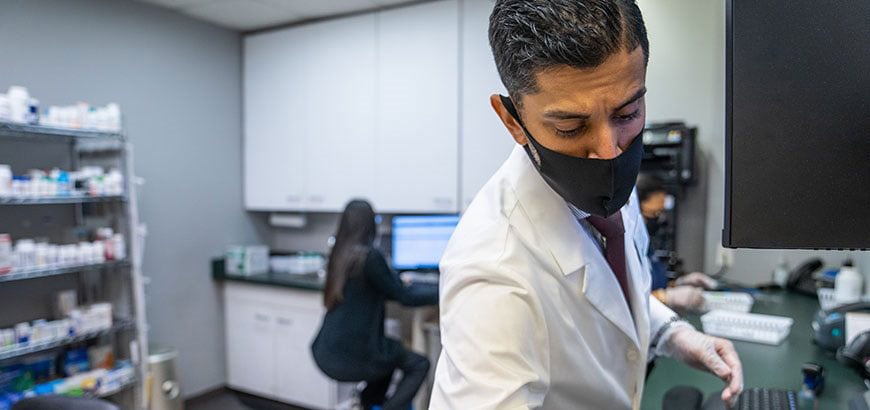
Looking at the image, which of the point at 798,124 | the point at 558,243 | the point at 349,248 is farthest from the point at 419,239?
the point at 798,124

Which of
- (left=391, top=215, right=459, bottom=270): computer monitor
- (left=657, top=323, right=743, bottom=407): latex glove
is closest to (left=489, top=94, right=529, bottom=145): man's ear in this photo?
(left=657, top=323, right=743, bottom=407): latex glove

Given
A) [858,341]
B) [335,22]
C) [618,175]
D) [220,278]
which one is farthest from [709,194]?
[220,278]

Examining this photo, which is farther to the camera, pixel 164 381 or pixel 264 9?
pixel 264 9

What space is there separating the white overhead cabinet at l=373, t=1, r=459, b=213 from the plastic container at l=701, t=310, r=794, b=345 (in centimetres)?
163

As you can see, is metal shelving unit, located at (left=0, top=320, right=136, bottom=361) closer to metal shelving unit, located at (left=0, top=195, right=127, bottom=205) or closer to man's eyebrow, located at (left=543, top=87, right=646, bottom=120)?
metal shelving unit, located at (left=0, top=195, right=127, bottom=205)

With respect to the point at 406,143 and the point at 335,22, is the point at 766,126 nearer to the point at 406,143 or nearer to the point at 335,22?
Answer: the point at 406,143

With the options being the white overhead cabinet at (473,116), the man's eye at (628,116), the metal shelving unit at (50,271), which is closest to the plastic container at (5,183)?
the metal shelving unit at (50,271)

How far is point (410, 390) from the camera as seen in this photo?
2.46 metres

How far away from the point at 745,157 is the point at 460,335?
0.38m

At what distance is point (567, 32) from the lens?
0.58 meters

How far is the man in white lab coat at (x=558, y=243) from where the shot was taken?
0.60 m

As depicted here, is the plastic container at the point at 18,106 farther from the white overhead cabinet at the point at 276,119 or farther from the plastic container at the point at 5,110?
the white overhead cabinet at the point at 276,119

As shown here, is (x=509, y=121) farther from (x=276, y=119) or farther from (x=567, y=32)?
(x=276, y=119)

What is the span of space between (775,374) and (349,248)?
1692 millimetres
